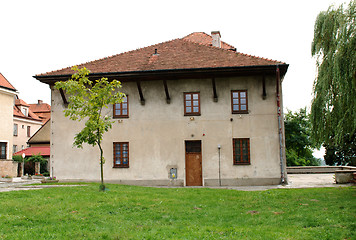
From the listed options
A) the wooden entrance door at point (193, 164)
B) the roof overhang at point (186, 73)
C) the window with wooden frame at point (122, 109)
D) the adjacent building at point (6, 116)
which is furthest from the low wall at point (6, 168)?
the wooden entrance door at point (193, 164)

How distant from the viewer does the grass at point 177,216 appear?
817cm

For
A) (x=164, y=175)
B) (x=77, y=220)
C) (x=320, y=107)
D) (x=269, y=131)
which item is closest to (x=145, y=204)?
(x=77, y=220)

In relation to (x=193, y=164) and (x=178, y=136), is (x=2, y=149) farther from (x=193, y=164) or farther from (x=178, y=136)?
(x=193, y=164)

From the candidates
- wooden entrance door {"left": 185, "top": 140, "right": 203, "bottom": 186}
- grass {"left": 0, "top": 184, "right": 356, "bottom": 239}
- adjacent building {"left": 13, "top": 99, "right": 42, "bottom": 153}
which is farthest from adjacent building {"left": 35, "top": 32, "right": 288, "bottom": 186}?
adjacent building {"left": 13, "top": 99, "right": 42, "bottom": 153}

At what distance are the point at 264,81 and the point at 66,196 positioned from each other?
1278cm

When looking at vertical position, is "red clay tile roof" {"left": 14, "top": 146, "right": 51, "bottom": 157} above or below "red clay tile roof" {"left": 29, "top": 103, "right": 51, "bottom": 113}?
below

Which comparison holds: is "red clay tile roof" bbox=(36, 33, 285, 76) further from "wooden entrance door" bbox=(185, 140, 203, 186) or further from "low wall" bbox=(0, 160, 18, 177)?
"low wall" bbox=(0, 160, 18, 177)

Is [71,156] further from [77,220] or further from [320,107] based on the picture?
[320,107]

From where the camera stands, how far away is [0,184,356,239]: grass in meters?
8.17

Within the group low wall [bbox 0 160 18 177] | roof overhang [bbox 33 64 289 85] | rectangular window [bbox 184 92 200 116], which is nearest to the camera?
roof overhang [bbox 33 64 289 85]

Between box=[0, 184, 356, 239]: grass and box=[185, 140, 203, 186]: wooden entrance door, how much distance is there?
7444 millimetres

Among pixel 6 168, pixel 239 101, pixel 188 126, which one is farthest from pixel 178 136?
pixel 6 168

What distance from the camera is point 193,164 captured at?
21906mm

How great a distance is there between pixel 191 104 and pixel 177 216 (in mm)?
12319
